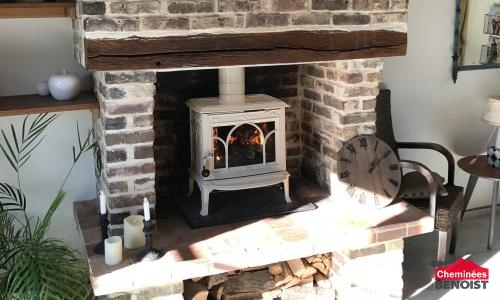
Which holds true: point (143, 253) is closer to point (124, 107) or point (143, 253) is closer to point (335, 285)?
point (124, 107)

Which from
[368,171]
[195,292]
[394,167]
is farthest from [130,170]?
[394,167]

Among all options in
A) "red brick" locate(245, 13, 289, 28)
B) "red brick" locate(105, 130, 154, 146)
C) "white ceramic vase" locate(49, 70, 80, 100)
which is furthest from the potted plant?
"red brick" locate(245, 13, 289, 28)

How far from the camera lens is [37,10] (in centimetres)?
278

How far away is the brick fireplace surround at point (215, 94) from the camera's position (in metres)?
2.60

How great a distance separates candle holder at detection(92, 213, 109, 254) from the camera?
276 centimetres

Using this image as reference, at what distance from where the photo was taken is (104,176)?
2896mm

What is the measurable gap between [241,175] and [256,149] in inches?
6.7

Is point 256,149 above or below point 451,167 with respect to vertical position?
above

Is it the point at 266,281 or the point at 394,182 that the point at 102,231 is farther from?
the point at 394,182

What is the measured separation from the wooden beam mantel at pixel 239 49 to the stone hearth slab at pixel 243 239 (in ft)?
2.81

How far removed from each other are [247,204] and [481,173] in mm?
1686

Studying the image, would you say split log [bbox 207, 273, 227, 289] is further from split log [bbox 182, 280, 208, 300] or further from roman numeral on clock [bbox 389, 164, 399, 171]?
roman numeral on clock [bbox 389, 164, 399, 171]

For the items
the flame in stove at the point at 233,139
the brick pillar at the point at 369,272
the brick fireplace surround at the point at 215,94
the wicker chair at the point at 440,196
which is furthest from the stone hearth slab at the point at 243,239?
the flame in stove at the point at 233,139

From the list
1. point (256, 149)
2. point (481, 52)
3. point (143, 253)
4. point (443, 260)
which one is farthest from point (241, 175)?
point (481, 52)
